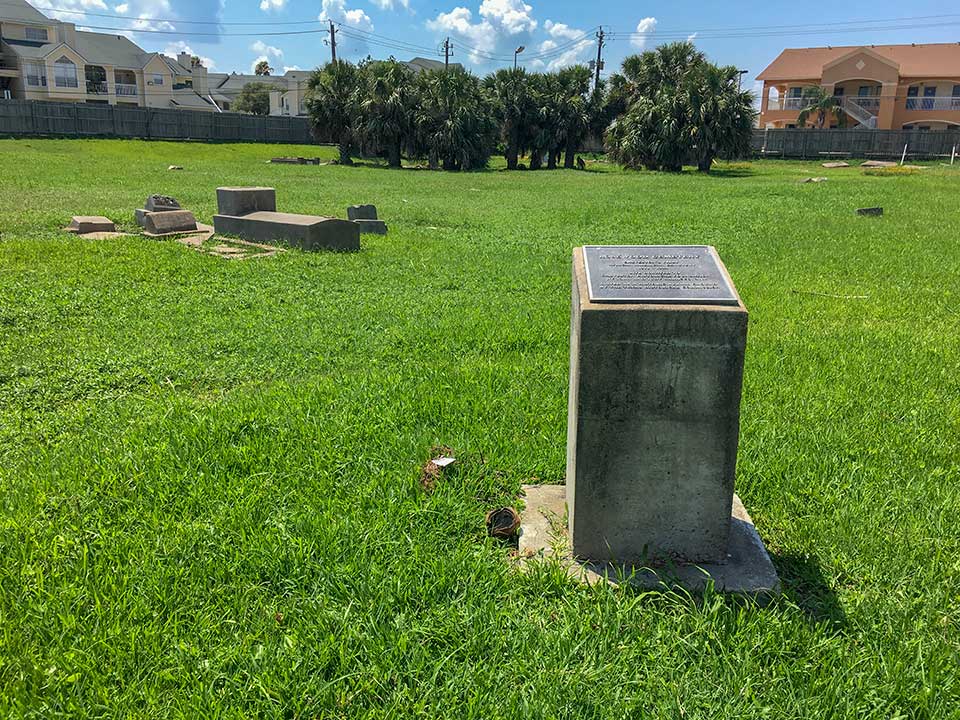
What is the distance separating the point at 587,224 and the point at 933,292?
7.68 metres

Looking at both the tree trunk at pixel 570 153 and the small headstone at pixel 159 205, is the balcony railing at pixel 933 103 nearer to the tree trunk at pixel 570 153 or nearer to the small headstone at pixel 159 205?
the tree trunk at pixel 570 153

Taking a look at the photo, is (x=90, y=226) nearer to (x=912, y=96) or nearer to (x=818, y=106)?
(x=818, y=106)

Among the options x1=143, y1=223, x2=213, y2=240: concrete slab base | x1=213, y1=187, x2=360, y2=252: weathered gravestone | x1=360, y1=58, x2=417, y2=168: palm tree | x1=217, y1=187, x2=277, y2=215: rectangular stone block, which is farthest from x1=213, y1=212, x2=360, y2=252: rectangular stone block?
x1=360, y1=58, x2=417, y2=168: palm tree

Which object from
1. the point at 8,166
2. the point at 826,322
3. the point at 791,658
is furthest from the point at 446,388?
the point at 8,166

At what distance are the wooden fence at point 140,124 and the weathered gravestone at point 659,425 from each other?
46.4 metres

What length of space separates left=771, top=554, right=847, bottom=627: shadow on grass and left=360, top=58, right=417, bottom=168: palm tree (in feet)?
125

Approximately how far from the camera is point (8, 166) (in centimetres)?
2495

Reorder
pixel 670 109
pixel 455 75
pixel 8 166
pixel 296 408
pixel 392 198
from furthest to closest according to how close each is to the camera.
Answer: pixel 455 75
pixel 670 109
pixel 8 166
pixel 392 198
pixel 296 408

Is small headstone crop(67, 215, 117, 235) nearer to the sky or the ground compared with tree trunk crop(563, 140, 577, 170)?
nearer to the ground

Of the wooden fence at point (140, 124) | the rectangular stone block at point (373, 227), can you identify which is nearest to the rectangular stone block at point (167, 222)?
the rectangular stone block at point (373, 227)

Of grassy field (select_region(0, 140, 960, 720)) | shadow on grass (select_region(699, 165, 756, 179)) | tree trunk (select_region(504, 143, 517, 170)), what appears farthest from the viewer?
tree trunk (select_region(504, 143, 517, 170))

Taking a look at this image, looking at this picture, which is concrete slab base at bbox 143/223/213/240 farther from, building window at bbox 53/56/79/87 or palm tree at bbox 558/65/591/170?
building window at bbox 53/56/79/87

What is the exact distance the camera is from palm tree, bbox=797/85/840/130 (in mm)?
54438

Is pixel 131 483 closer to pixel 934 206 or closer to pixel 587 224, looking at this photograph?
pixel 587 224
